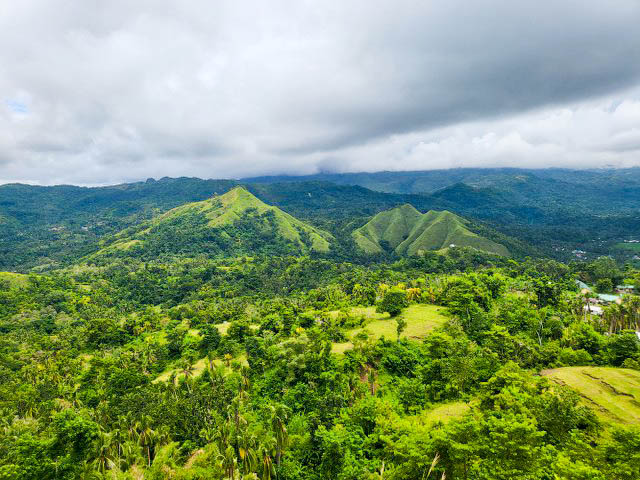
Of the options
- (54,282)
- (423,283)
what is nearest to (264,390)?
(423,283)

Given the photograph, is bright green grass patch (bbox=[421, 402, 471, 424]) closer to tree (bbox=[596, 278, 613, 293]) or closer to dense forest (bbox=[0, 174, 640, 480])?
dense forest (bbox=[0, 174, 640, 480])

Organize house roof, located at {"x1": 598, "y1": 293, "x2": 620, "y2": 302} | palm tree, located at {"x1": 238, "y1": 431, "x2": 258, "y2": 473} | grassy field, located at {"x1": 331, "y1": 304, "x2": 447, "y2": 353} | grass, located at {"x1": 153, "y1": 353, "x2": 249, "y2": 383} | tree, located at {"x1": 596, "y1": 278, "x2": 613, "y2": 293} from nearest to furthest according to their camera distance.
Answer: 1. palm tree, located at {"x1": 238, "y1": 431, "x2": 258, "y2": 473}
2. grass, located at {"x1": 153, "y1": 353, "x2": 249, "y2": 383}
3. grassy field, located at {"x1": 331, "y1": 304, "x2": 447, "y2": 353}
4. house roof, located at {"x1": 598, "y1": 293, "x2": 620, "y2": 302}
5. tree, located at {"x1": 596, "y1": 278, "x2": 613, "y2": 293}

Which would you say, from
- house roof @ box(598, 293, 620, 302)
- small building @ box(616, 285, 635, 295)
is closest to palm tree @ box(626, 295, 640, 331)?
house roof @ box(598, 293, 620, 302)

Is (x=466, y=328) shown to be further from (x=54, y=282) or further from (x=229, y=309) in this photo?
(x=54, y=282)

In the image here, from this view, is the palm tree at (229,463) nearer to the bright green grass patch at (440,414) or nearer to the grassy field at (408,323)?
the bright green grass patch at (440,414)

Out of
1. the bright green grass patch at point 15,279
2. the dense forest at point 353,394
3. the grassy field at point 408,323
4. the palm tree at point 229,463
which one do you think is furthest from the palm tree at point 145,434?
the bright green grass patch at point 15,279

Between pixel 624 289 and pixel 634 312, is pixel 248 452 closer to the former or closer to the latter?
pixel 634 312
